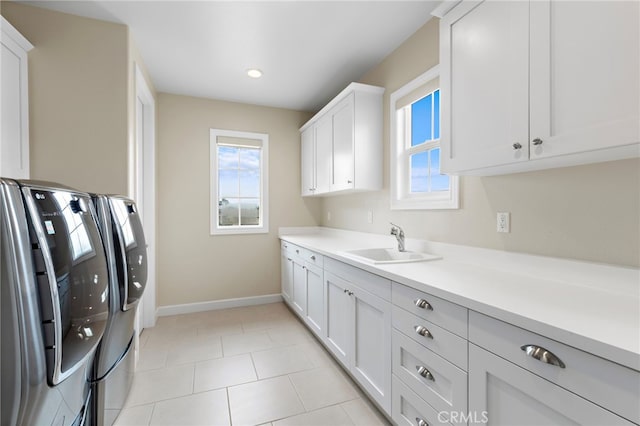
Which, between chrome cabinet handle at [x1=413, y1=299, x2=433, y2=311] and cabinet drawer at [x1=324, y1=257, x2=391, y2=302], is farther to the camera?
cabinet drawer at [x1=324, y1=257, x2=391, y2=302]

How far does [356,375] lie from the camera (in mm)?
1856

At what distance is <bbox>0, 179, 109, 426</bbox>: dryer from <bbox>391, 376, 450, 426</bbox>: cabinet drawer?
4.39ft

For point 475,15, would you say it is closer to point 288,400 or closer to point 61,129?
point 288,400

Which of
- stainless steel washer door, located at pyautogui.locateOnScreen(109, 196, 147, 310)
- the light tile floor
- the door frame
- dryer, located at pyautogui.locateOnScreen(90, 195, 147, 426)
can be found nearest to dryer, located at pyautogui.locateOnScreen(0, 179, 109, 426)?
dryer, located at pyautogui.locateOnScreen(90, 195, 147, 426)

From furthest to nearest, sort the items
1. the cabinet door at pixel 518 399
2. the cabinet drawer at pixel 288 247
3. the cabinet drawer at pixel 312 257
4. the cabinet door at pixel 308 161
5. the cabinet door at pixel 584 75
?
the cabinet door at pixel 308 161
the cabinet drawer at pixel 288 247
the cabinet drawer at pixel 312 257
the cabinet door at pixel 584 75
the cabinet door at pixel 518 399

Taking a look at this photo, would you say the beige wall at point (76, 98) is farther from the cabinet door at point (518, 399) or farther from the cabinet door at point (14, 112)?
the cabinet door at point (518, 399)

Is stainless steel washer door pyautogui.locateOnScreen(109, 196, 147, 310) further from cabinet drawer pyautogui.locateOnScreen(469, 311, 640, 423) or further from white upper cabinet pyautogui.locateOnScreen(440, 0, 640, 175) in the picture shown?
white upper cabinet pyautogui.locateOnScreen(440, 0, 640, 175)

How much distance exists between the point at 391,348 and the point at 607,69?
1443 mm

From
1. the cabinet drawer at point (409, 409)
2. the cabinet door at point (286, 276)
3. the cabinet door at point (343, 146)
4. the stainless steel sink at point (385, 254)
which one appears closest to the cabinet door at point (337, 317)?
the stainless steel sink at point (385, 254)

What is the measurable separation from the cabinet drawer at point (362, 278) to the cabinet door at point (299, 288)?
0.67 meters

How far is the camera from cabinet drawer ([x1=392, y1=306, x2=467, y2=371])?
108 centimetres

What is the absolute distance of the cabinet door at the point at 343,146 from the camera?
8.44 feet

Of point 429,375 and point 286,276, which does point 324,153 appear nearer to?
point 286,276

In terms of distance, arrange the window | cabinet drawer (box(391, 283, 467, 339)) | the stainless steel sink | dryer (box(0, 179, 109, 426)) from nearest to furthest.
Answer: dryer (box(0, 179, 109, 426)) < cabinet drawer (box(391, 283, 467, 339)) < the stainless steel sink < the window
